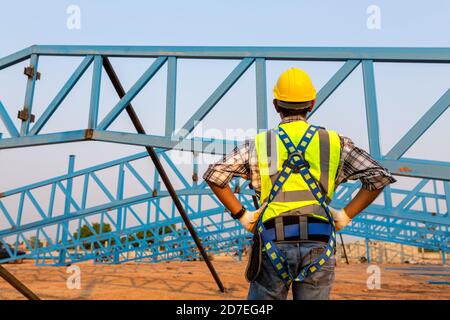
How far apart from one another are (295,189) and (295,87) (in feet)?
1.85

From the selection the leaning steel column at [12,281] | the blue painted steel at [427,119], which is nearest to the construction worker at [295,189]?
the blue painted steel at [427,119]

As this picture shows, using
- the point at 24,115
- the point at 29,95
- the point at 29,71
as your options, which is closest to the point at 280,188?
the point at 24,115

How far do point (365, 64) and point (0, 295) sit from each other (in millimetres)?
9132

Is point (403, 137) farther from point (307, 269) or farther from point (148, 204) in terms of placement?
point (148, 204)

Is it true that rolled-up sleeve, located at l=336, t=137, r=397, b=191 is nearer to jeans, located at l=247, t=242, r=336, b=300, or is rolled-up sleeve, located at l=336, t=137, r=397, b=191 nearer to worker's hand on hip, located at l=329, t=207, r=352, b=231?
worker's hand on hip, located at l=329, t=207, r=352, b=231

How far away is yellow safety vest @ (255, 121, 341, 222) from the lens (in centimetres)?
207

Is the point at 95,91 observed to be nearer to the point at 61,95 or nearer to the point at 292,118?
the point at 61,95

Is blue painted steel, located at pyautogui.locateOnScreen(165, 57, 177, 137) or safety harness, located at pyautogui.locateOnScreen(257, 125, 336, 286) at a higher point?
blue painted steel, located at pyautogui.locateOnScreen(165, 57, 177, 137)

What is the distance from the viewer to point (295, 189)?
207 centimetres

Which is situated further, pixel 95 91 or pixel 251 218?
pixel 95 91

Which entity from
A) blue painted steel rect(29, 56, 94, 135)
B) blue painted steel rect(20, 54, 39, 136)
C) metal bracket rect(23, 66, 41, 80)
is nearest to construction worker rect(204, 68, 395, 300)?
blue painted steel rect(29, 56, 94, 135)

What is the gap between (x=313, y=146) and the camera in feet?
6.90

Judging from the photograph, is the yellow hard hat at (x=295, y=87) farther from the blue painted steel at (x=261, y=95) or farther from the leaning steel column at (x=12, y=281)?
the leaning steel column at (x=12, y=281)
